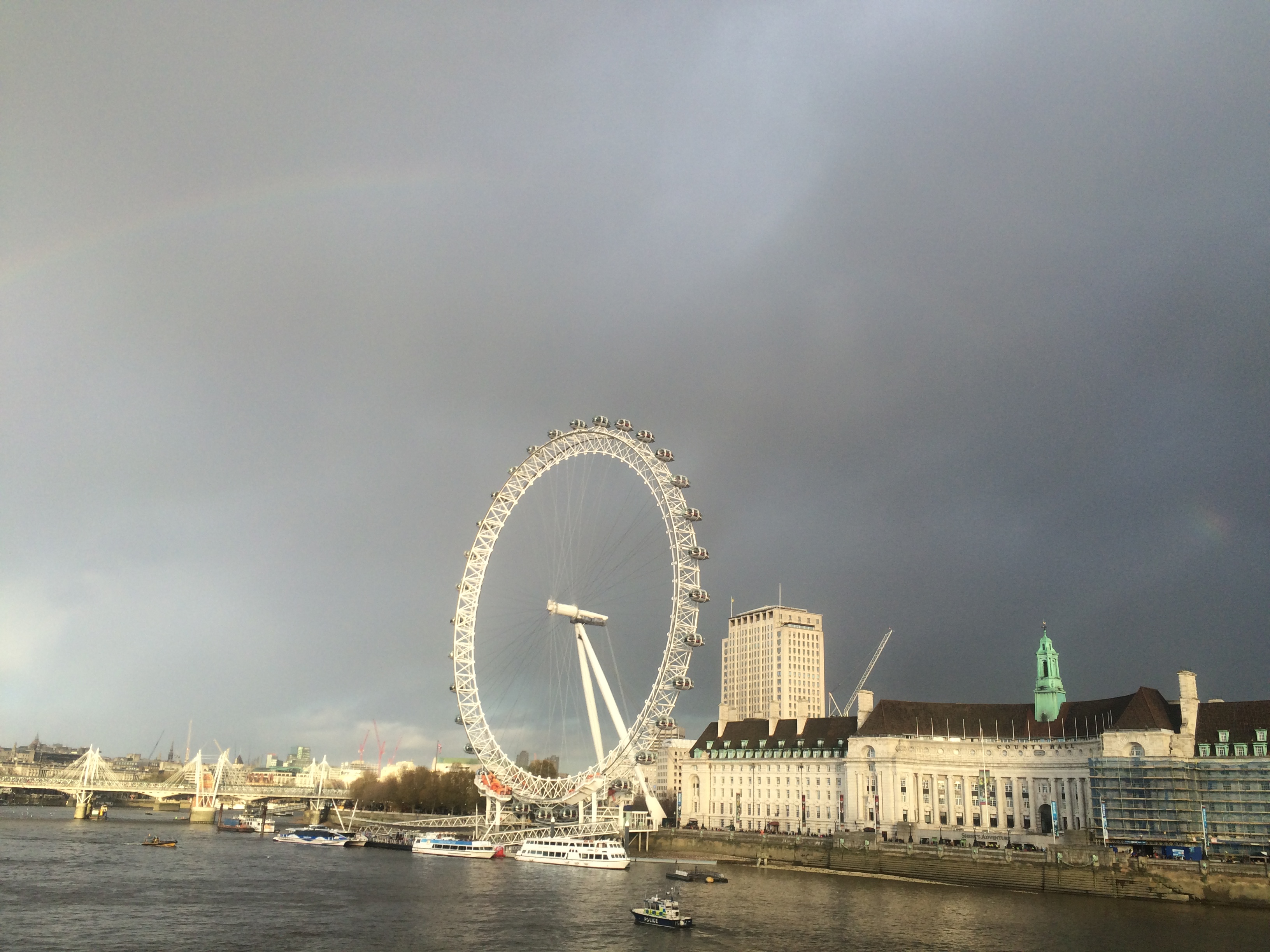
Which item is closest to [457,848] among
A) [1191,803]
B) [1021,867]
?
[1021,867]

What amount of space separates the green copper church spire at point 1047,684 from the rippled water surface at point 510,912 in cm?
4723

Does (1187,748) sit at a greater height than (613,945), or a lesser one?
greater

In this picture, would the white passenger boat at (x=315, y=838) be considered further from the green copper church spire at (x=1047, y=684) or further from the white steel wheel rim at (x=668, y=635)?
the green copper church spire at (x=1047, y=684)

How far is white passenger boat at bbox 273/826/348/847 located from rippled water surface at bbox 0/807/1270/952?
37257 millimetres

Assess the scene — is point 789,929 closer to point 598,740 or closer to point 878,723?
point 598,740

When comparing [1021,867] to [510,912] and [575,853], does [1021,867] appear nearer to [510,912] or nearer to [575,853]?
[575,853]

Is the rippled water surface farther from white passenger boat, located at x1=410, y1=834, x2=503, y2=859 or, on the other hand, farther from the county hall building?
the county hall building

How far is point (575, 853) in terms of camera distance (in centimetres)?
10212

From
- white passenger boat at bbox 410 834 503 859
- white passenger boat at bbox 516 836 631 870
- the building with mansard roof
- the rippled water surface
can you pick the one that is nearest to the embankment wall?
the rippled water surface

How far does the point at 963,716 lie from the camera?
130 m

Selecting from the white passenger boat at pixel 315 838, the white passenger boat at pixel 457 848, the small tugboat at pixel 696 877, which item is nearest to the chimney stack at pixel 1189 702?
the small tugboat at pixel 696 877

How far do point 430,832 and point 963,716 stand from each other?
79379mm

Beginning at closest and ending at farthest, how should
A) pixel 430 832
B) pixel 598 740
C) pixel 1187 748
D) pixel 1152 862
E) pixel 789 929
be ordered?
pixel 789 929 < pixel 1152 862 < pixel 1187 748 < pixel 598 740 < pixel 430 832

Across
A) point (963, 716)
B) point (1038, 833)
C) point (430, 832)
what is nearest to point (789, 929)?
point (1038, 833)
